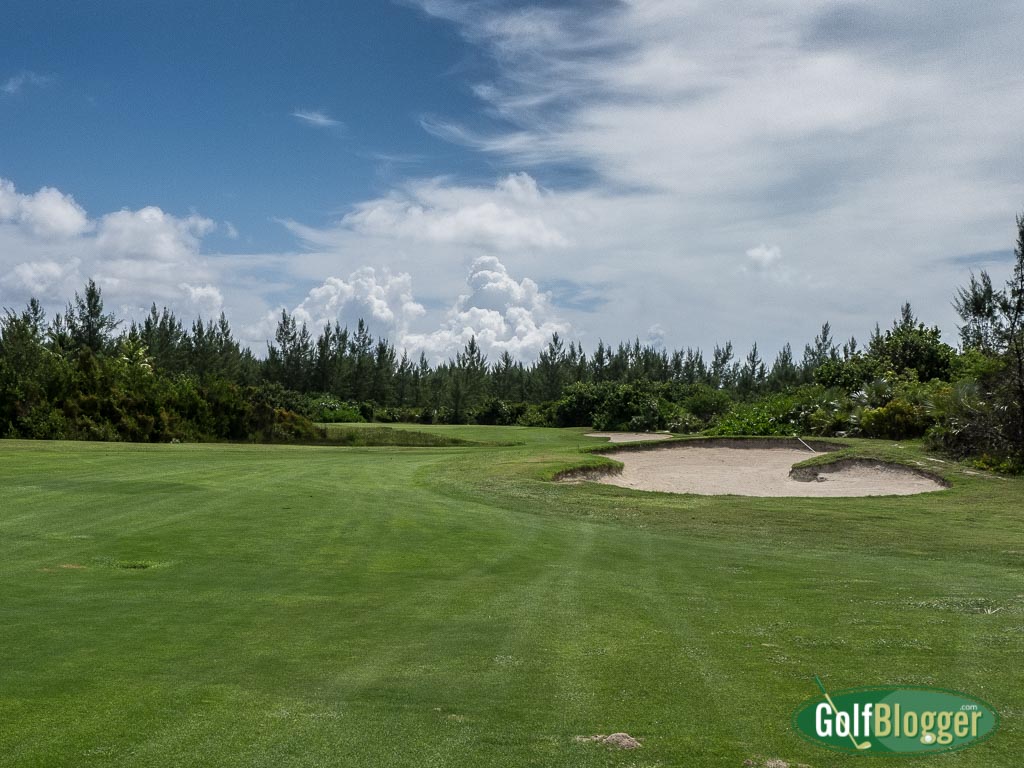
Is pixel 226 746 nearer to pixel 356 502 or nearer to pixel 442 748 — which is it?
pixel 442 748

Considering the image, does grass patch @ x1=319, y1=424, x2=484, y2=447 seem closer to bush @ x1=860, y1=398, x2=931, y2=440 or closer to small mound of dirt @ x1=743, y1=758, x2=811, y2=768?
bush @ x1=860, y1=398, x2=931, y2=440

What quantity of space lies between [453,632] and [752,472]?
25433 mm

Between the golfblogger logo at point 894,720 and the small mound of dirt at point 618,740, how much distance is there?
938mm

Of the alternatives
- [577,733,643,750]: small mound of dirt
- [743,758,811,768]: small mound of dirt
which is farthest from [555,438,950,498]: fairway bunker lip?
[743,758,811,768]: small mound of dirt

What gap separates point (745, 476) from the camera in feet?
97.9

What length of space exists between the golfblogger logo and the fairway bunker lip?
19.8 m

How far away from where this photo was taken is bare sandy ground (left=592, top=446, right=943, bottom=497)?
26312 millimetres

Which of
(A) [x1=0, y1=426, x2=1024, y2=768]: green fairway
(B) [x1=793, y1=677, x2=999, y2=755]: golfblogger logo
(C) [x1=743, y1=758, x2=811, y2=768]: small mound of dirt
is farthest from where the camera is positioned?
(A) [x1=0, y1=426, x2=1024, y2=768]: green fairway

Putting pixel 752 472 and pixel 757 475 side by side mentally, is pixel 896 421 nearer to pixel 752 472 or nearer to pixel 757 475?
pixel 752 472

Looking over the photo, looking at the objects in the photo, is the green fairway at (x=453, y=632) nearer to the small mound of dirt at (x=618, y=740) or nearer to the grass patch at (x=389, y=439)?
the small mound of dirt at (x=618, y=740)

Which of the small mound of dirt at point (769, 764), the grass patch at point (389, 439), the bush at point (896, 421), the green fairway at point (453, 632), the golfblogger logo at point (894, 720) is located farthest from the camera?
the grass patch at point (389, 439)

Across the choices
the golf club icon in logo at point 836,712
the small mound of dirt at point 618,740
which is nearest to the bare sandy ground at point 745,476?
the golf club icon in logo at point 836,712

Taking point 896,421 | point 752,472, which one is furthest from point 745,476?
point 896,421

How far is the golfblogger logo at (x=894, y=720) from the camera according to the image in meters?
4.38
